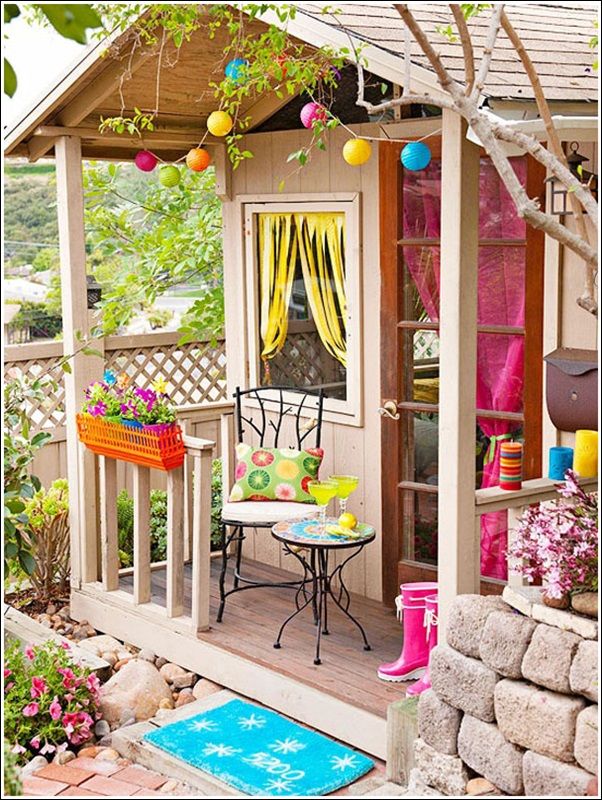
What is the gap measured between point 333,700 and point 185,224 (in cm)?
484

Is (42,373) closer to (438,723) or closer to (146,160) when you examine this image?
(146,160)

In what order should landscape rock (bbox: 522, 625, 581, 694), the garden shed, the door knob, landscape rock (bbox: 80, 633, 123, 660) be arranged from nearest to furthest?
landscape rock (bbox: 522, 625, 581, 694)
the garden shed
the door knob
landscape rock (bbox: 80, 633, 123, 660)

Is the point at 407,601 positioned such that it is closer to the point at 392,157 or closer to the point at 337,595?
the point at 337,595

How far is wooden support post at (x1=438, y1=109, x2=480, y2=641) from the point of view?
13.3ft

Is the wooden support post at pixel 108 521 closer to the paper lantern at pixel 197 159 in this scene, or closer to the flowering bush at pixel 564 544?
the paper lantern at pixel 197 159

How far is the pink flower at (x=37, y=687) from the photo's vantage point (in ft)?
15.9

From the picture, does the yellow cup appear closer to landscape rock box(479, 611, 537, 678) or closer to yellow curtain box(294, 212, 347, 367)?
landscape rock box(479, 611, 537, 678)

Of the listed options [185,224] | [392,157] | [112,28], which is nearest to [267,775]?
[392,157]

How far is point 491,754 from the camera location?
12.6ft

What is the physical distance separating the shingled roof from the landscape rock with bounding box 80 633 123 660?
10.00 feet

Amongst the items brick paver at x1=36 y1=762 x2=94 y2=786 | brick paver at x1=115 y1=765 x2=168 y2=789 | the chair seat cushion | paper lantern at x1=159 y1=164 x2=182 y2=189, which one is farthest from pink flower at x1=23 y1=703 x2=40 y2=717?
paper lantern at x1=159 y1=164 x2=182 y2=189

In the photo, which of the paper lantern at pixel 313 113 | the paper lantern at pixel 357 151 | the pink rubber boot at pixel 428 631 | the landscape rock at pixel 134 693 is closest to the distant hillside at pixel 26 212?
the paper lantern at pixel 313 113

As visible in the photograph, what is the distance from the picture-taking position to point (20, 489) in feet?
13.6

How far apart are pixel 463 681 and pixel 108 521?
2.49 meters
